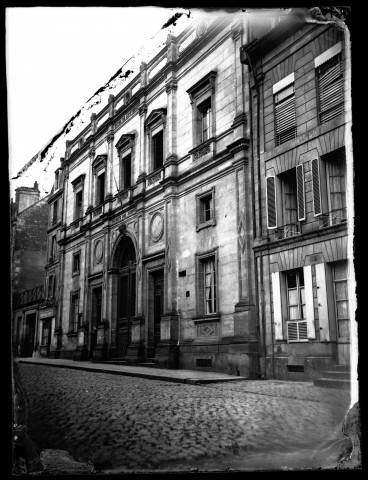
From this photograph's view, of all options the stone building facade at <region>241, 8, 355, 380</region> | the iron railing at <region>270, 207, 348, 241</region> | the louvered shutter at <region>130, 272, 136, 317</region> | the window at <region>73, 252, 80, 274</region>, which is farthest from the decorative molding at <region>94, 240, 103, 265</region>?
the iron railing at <region>270, 207, 348, 241</region>

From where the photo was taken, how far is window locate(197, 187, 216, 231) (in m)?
7.33

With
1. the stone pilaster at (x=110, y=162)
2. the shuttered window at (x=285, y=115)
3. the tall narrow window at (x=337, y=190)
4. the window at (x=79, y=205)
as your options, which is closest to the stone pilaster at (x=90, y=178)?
the window at (x=79, y=205)

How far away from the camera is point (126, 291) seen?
681 cm

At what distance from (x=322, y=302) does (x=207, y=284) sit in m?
2.76

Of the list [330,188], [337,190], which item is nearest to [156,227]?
[330,188]

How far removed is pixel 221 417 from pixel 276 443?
2.00 ft

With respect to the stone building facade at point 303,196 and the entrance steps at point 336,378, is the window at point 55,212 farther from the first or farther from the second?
the entrance steps at point 336,378

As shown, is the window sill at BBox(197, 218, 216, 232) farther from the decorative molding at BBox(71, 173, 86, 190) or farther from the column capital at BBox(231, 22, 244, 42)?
the column capital at BBox(231, 22, 244, 42)

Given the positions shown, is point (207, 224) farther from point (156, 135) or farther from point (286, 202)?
point (286, 202)

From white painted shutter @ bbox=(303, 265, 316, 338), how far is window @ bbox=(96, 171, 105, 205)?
3.18 meters

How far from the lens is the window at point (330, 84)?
4.26m

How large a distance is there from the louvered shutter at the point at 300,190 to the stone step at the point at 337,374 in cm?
173

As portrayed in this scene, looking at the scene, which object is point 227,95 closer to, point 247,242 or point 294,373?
point 247,242

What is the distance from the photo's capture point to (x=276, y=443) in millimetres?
3674
